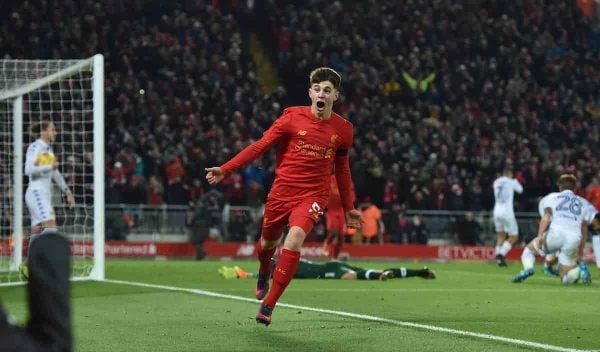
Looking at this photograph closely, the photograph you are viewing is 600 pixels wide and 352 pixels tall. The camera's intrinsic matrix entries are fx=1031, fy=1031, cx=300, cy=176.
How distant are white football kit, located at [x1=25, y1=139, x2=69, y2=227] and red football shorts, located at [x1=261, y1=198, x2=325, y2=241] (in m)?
6.25

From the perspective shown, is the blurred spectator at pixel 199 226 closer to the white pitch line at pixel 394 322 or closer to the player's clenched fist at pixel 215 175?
the white pitch line at pixel 394 322

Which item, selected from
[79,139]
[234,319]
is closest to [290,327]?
[234,319]

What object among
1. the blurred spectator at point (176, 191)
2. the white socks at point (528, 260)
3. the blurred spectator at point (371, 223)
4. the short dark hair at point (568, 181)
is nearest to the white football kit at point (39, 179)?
the white socks at point (528, 260)

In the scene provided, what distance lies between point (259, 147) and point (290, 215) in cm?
68

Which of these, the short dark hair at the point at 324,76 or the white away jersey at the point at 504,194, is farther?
the white away jersey at the point at 504,194

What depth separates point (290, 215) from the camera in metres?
9.22

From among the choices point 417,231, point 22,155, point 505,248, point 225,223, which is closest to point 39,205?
point 22,155

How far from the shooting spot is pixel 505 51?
34531 millimetres

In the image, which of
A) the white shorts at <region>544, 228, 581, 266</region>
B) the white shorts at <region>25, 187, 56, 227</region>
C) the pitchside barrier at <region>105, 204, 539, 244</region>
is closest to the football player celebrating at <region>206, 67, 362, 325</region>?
the white shorts at <region>25, 187, 56, 227</region>

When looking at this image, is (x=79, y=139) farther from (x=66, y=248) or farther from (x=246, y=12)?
(x=66, y=248)

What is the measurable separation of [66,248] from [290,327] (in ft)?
18.3

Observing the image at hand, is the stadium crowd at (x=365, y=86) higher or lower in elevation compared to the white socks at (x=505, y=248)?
higher

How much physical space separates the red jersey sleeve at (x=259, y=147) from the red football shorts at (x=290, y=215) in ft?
1.86

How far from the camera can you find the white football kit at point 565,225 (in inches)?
627
